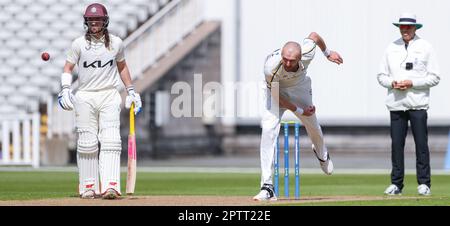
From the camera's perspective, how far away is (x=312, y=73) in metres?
31.5

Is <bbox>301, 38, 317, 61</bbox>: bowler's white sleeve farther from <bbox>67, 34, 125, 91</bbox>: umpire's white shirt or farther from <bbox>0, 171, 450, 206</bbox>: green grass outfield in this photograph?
<bbox>67, 34, 125, 91</bbox>: umpire's white shirt

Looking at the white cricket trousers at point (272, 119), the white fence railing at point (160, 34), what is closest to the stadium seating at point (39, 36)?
the white fence railing at point (160, 34)

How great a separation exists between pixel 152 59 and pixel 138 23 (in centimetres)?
191

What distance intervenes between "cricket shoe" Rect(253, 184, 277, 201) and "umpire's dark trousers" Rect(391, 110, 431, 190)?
2564 mm

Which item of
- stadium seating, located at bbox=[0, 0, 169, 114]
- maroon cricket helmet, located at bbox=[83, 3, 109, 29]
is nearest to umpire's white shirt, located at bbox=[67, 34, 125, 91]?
maroon cricket helmet, located at bbox=[83, 3, 109, 29]

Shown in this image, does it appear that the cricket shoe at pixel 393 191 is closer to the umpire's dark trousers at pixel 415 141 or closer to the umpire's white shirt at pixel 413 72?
the umpire's dark trousers at pixel 415 141

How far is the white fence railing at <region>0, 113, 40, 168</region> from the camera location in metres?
24.4

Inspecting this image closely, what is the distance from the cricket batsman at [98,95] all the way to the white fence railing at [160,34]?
14294 mm

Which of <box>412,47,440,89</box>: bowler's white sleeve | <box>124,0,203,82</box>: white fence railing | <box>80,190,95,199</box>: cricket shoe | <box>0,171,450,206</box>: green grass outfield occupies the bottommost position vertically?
<box>0,171,450,206</box>: green grass outfield

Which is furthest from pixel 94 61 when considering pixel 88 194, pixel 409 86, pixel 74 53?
pixel 409 86

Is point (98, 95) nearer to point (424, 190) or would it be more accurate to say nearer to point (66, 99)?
point (66, 99)

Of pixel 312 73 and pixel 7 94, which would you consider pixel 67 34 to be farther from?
pixel 312 73

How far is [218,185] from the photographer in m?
17.5
